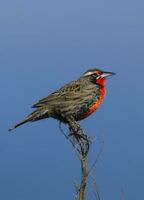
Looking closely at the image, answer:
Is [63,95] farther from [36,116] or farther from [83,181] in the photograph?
[83,181]

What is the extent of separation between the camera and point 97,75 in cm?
1077

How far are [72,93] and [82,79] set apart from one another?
65 centimetres

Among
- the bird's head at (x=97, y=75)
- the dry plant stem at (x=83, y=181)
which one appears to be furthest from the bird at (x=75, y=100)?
the dry plant stem at (x=83, y=181)

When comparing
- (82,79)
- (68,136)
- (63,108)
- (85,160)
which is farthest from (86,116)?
(85,160)

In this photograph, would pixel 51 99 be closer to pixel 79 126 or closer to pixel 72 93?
pixel 72 93

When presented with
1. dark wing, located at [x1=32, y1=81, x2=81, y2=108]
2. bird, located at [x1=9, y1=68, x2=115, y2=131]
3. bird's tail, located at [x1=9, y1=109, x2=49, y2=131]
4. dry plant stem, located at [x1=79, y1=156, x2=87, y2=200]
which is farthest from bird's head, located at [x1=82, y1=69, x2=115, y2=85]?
dry plant stem, located at [x1=79, y1=156, x2=87, y2=200]

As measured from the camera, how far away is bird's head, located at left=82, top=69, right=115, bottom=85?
1064cm

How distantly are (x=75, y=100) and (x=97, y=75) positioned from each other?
877 mm

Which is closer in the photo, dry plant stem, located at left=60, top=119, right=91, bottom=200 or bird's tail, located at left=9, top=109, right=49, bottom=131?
dry plant stem, located at left=60, top=119, right=91, bottom=200

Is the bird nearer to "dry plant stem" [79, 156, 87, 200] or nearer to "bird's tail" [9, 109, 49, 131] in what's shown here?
"bird's tail" [9, 109, 49, 131]

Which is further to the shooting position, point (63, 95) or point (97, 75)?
point (97, 75)

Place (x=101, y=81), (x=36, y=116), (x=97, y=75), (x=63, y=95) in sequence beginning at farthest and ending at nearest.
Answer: (x=97, y=75)
(x=101, y=81)
(x=63, y=95)
(x=36, y=116)

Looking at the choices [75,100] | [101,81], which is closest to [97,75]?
[101,81]

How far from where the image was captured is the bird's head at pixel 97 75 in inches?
419
